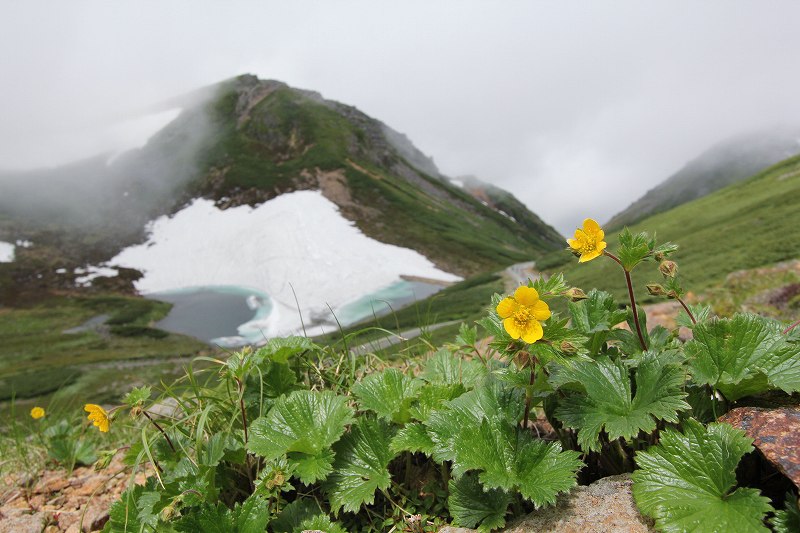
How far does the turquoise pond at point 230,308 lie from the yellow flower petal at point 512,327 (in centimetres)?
5067

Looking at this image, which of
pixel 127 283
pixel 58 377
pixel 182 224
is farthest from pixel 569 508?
pixel 182 224

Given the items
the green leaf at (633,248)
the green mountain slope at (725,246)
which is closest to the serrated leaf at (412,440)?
the green leaf at (633,248)

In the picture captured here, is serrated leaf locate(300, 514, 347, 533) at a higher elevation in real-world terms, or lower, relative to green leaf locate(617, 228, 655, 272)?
lower

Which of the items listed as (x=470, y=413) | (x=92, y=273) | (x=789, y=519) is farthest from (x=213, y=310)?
(x=789, y=519)

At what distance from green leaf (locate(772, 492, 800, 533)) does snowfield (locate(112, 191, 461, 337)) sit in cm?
5604

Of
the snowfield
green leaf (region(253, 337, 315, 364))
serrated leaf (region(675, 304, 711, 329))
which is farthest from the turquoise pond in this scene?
serrated leaf (region(675, 304, 711, 329))

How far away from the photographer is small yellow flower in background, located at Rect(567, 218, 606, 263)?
2.14m

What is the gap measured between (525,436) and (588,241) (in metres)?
1.03

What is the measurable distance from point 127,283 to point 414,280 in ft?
179

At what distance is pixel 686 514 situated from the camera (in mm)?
1627

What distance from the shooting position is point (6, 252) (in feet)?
289

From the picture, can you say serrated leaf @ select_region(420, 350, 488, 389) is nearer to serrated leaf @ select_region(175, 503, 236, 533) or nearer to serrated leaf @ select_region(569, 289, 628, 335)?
serrated leaf @ select_region(569, 289, 628, 335)

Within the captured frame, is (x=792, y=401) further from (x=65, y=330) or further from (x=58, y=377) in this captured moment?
A: (x=65, y=330)

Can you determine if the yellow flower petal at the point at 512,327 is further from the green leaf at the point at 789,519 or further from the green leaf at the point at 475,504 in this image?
the green leaf at the point at 789,519
